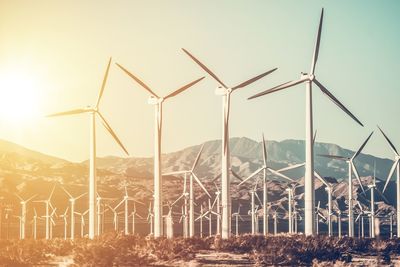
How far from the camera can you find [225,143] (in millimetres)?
79438

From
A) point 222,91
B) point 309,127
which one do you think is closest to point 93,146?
point 222,91

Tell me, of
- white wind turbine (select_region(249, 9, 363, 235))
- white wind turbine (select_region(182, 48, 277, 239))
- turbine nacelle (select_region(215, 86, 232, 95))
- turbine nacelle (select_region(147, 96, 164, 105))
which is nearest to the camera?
white wind turbine (select_region(249, 9, 363, 235))

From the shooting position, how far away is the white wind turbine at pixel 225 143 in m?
78.6

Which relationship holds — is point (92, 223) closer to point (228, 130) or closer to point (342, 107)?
point (228, 130)

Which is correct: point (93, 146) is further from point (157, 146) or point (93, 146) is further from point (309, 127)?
point (309, 127)

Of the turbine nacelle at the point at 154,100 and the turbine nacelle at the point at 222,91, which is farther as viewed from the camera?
the turbine nacelle at the point at 154,100

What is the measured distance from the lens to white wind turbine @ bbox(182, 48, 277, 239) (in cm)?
7856

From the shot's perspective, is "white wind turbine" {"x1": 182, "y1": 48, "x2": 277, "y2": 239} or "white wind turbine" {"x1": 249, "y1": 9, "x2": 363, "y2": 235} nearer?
"white wind turbine" {"x1": 249, "y1": 9, "x2": 363, "y2": 235}

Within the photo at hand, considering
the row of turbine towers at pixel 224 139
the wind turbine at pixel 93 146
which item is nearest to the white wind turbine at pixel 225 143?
the row of turbine towers at pixel 224 139

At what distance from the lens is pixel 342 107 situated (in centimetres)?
7844

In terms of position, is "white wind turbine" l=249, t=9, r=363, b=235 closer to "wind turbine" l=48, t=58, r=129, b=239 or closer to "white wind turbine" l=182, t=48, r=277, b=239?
"white wind turbine" l=182, t=48, r=277, b=239

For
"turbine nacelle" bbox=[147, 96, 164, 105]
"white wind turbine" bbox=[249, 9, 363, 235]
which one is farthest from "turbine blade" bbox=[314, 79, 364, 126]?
"turbine nacelle" bbox=[147, 96, 164, 105]

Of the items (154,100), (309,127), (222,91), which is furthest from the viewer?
(154,100)

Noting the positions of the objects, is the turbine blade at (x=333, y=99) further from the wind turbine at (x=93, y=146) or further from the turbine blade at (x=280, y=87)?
the wind turbine at (x=93, y=146)
